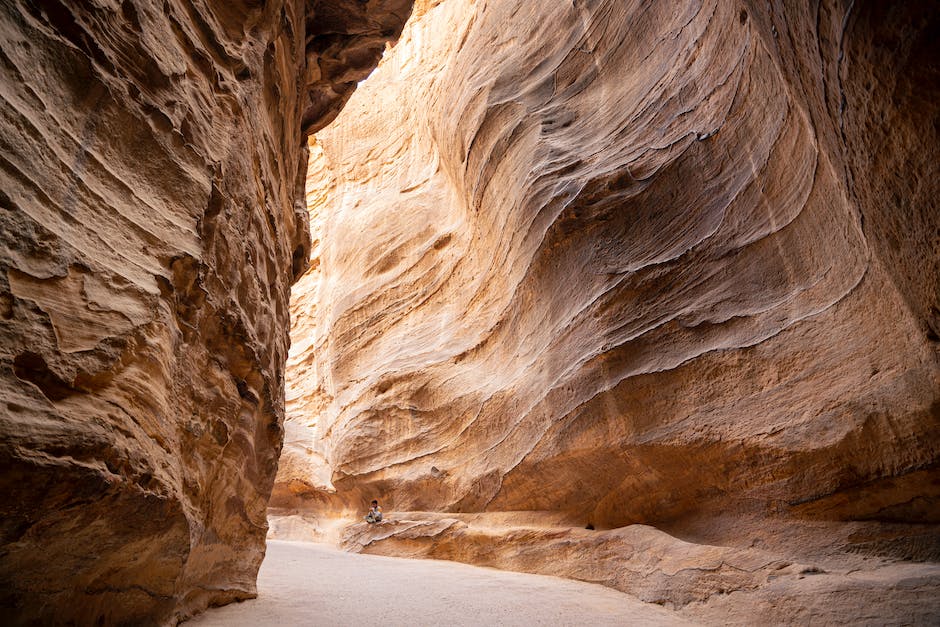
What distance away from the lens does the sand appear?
12.3ft

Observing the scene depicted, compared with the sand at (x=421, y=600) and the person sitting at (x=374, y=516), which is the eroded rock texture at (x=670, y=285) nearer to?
the person sitting at (x=374, y=516)

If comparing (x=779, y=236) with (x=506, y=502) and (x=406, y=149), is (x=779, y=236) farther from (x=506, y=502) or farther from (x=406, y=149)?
(x=406, y=149)

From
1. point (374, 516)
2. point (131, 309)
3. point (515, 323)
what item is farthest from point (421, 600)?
point (374, 516)

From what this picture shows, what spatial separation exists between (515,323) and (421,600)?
4.53m

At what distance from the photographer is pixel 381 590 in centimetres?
474

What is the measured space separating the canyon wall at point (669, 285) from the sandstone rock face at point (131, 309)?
349cm

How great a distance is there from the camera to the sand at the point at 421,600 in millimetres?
3764

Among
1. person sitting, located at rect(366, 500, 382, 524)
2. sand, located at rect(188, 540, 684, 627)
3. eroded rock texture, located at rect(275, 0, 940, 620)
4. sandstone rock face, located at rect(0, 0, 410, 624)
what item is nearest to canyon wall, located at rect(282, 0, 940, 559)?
eroded rock texture, located at rect(275, 0, 940, 620)

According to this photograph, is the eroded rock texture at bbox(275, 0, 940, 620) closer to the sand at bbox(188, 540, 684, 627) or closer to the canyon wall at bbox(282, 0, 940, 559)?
the canyon wall at bbox(282, 0, 940, 559)

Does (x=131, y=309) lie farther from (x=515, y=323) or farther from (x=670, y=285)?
(x=515, y=323)

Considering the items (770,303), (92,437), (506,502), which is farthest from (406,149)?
(92,437)

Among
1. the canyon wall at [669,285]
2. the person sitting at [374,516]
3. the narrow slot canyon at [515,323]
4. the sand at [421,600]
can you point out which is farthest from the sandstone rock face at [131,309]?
the person sitting at [374,516]

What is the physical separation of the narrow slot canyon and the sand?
56 mm

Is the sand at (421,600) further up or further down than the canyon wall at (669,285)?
further down
